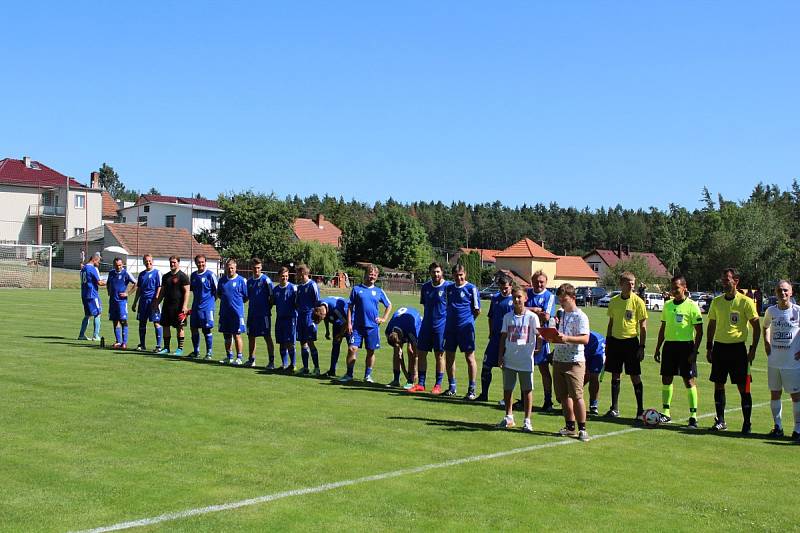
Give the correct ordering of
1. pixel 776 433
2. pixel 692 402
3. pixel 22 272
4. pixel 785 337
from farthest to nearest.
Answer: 1. pixel 22 272
2. pixel 692 402
3. pixel 776 433
4. pixel 785 337

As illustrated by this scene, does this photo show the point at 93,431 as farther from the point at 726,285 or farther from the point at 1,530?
the point at 726,285

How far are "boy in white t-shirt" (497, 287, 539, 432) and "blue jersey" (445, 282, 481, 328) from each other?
8.61 feet

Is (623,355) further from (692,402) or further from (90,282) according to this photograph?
(90,282)

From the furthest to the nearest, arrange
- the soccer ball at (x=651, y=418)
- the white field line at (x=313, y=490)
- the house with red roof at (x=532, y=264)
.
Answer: the house with red roof at (x=532, y=264) < the soccer ball at (x=651, y=418) < the white field line at (x=313, y=490)

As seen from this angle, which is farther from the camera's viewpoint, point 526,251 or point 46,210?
point 526,251

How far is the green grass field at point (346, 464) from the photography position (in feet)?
21.8

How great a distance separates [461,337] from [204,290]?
22.7 ft

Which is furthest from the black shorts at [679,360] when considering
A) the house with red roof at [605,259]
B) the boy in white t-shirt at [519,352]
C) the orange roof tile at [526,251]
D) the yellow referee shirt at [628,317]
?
the house with red roof at [605,259]

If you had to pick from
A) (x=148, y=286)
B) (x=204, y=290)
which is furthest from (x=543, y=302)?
(x=148, y=286)

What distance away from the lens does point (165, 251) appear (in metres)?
76.4

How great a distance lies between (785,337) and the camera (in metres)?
11.0

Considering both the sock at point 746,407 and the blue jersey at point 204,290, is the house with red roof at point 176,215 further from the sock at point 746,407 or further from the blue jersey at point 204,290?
the sock at point 746,407

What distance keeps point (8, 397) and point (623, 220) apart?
191 m

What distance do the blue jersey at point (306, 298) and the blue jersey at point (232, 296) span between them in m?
1.72
